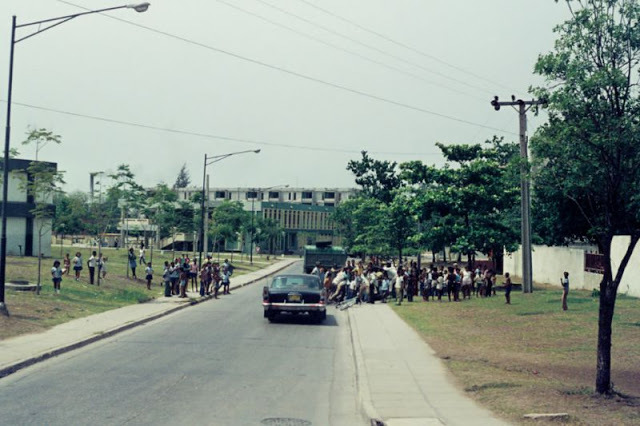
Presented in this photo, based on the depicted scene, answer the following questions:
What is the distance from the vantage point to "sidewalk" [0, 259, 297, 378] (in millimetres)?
14148

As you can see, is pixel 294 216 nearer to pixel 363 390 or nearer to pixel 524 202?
pixel 524 202

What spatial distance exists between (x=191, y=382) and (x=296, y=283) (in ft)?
39.4

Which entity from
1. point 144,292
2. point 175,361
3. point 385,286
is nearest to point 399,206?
point 385,286

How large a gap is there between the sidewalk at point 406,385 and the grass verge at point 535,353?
0.36 metres

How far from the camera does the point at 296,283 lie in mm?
24312

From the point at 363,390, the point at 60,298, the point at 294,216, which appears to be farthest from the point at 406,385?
the point at 294,216

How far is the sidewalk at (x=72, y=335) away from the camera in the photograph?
14.1 m

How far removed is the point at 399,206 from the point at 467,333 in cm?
2004

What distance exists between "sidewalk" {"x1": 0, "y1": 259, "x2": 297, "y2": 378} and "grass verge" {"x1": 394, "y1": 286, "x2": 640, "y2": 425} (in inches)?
333

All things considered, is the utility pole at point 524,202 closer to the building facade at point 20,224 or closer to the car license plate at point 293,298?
the car license plate at point 293,298

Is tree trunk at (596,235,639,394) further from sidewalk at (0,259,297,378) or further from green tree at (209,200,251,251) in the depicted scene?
green tree at (209,200,251,251)

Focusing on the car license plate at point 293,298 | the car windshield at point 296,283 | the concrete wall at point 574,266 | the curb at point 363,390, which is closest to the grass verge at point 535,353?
the concrete wall at point 574,266

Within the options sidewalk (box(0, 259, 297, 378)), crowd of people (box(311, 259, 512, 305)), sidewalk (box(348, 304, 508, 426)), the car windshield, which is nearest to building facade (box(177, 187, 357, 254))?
crowd of people (box(311, 259, 512, 305))

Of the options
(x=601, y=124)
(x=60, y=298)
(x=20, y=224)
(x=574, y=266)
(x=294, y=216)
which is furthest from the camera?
(x=294, y=216)
